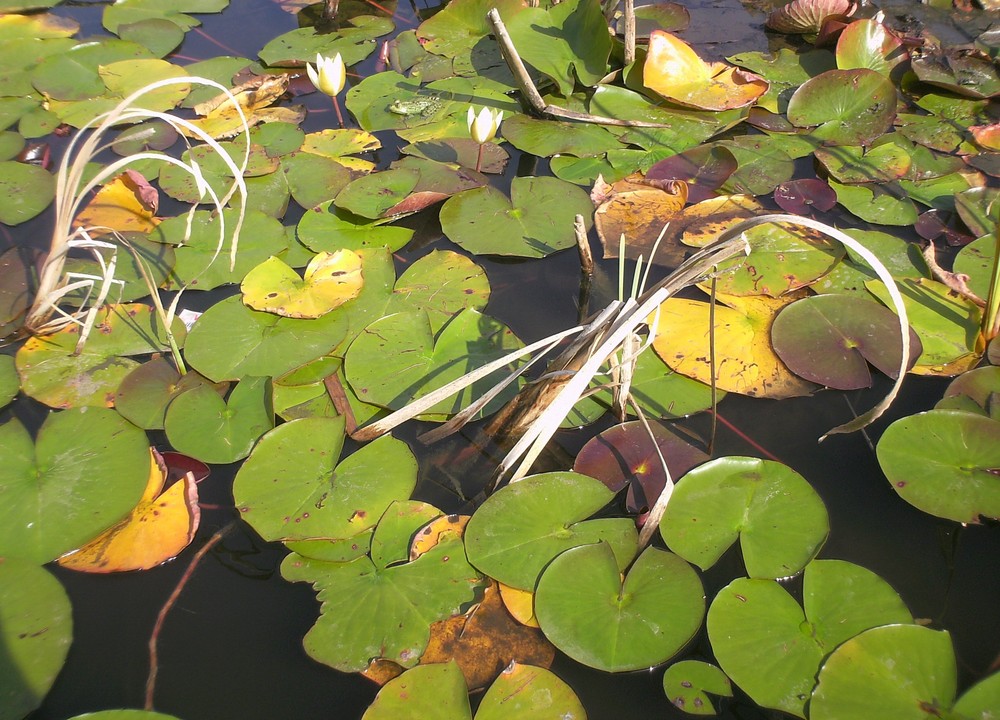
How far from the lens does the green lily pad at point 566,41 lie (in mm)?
3111

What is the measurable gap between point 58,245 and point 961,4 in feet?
14.2

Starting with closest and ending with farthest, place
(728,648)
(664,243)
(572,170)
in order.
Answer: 1. (728,648)
2. (664,243)
3. (572,170)

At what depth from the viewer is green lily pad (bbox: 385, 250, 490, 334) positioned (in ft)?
7.34

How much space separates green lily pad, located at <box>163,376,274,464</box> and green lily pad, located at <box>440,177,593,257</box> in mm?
934

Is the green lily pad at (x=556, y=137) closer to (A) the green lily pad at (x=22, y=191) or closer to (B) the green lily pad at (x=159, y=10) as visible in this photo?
(A) the green lily pad at (x=22, y=191)

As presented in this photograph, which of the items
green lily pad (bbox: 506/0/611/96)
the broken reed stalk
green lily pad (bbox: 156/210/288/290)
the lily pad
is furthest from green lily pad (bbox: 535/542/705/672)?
green lily pad (bbox: 506/0/611/96)

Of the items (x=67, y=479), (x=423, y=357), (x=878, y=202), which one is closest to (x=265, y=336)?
(x=423, y=357)

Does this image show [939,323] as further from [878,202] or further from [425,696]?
[425,696]

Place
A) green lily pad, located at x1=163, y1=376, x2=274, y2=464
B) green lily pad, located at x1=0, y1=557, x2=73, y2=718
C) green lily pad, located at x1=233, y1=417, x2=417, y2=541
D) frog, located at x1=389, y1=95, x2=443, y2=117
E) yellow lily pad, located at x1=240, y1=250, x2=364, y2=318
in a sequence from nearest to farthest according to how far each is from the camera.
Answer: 1. green lily pad, located at x1=0, y1=557, x2=73, y2=718
2. green lily pad, located at x1=233, y1=417, x2=417, y2=541
3. green lily pad, located at x1=163, y1=376, x2=274, y2=464
4. yellow lily pad, located at x1=240, y1=250, x2=364, y2=318
5. frog, located at x1=389, y1=95, x2=443, y2=117

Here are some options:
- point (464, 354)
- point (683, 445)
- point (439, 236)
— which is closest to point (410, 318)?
point (464, 354)

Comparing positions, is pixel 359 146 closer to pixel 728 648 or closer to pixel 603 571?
pixel 603 571

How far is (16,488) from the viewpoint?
5.74ft

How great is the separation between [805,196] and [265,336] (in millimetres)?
2086

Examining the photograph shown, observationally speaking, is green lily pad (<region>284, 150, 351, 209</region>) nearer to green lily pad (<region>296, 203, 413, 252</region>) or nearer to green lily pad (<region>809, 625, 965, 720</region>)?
green lily pad (<region>296, 203, 413, 252</region>)
